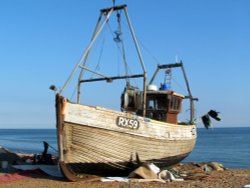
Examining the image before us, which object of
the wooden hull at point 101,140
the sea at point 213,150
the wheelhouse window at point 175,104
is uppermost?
the wheelhouse window at point 175,104

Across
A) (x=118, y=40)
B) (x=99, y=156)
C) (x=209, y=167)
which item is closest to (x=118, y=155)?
(x=99, y=156)

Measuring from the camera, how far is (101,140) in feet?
44.7

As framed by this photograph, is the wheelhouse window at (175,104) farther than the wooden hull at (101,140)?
Yes

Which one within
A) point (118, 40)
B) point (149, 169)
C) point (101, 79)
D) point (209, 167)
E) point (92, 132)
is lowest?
point (209, 167)

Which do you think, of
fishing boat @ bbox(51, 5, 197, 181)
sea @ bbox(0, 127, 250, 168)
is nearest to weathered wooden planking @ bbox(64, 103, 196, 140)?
fishing boat @ bbox(51, 5, 197, 181)

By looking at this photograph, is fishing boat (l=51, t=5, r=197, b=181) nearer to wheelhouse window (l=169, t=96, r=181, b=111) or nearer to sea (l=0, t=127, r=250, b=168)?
wheelhouse window (l=169, t=96, r=181, b=111)

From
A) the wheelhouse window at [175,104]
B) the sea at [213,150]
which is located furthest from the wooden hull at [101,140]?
the sea at [213,150]

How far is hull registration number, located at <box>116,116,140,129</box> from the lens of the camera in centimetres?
1401

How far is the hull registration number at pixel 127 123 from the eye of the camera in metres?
14.0

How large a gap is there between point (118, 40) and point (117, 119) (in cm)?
375

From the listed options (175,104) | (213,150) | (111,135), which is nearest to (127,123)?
(111,135)

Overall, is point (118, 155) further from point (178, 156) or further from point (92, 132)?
point (178, 156)

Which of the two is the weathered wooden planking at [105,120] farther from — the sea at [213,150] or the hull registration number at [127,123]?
the sea at [213,150]

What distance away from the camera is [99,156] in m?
13.8
